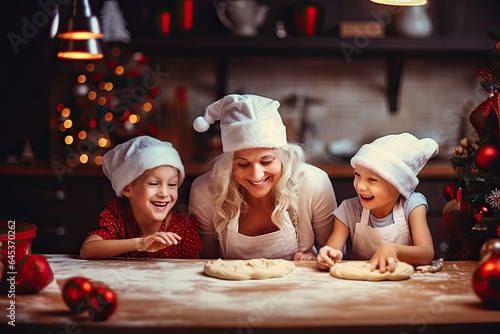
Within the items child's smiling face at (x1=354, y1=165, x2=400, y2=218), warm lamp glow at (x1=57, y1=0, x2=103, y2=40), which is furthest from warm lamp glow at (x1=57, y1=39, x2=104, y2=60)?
child's smiling face at (x1=354, y1=165, x2=400, y2=218)

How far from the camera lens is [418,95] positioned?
194 inches

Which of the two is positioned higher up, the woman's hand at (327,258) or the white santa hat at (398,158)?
the white santa hat at (398,158)

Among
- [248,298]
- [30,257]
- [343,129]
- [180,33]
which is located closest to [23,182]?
[180,33]

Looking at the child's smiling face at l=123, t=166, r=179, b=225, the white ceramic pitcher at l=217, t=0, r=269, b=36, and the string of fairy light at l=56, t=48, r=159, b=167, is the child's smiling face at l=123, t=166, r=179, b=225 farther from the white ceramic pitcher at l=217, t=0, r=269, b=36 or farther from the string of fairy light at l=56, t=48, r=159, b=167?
the white ceramic pitcher at l=217, t=0, r=269, b=36

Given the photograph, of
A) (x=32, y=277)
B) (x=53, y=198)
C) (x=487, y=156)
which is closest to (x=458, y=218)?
(x=487, y=156)

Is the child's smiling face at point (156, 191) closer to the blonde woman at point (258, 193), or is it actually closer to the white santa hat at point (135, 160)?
the white santa hat at point (135, 160)

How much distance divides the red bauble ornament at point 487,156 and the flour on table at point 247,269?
0.68m

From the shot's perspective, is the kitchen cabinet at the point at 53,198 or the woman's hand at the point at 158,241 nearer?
the woman's hand at the point at 158,241

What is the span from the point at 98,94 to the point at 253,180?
2.42m

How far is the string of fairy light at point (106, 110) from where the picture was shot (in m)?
4.58

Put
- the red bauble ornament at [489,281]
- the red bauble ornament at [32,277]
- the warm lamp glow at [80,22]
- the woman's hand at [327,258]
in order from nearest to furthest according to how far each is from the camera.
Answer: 1. the red bauble ornament at [489,281]
2. the red bauble ornament at [32,277]
3. the woman's hand at [327,258]
4. the warm lamp glow at [80,22]

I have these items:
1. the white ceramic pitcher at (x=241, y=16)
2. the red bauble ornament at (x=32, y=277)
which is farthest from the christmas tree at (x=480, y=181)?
the white ceramic pitcher at (x=241, y=16)

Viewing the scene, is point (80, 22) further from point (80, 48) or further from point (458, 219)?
point (458, 219)

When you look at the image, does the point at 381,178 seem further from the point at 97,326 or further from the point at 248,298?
the point at 97,326
